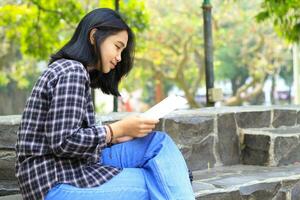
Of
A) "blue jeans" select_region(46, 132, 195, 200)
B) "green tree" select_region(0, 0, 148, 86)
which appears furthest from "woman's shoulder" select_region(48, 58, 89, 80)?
"green tree" select_region(0, 0, 148, 86)

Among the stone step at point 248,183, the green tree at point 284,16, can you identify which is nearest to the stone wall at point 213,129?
the stone step at point 248,183

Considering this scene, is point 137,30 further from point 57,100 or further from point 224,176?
point 57,100

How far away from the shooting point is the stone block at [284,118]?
14.4 ft

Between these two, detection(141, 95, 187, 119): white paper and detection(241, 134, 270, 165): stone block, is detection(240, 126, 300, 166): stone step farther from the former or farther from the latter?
detection(141, 95, 187, 119): white paper

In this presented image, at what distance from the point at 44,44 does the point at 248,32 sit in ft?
39.0

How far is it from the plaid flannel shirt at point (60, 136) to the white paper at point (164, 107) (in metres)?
0.25

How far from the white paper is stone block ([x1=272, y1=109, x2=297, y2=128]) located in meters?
2.26

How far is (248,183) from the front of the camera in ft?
11.1

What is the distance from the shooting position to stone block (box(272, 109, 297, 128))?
4375mm

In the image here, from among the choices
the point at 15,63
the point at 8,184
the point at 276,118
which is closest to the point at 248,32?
the point at 15,63

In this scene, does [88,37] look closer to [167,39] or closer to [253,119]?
[253,119]

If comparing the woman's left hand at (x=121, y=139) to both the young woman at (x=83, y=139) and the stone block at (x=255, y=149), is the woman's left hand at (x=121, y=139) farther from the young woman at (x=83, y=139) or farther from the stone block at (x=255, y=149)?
the stone block at (x=255, y=149)

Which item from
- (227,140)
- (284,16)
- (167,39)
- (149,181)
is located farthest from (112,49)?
(167,39)

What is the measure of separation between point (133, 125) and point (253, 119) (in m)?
2.27
